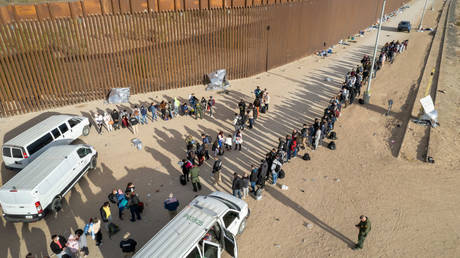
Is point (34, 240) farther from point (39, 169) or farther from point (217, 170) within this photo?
point (217, 170)

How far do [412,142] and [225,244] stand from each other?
1206cm

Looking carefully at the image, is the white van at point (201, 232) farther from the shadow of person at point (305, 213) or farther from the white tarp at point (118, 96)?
the white tarp at point (118, 96)

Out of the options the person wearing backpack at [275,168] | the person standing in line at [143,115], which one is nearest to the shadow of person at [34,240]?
the person standing in line at [143,115]

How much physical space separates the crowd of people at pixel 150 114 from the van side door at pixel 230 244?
970 centimetres

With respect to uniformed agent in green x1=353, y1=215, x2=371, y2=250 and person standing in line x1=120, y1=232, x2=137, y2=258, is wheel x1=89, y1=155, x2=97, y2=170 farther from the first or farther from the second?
uniformed agent in green x1=353, y1=215, x2=371, y2=250

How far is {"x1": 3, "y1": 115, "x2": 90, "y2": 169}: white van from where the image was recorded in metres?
13.2

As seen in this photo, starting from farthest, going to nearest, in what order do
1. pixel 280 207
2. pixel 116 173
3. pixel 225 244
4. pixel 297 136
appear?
pixel 297 136
pixel 116 173
pixel 280 207
pixel 225 244

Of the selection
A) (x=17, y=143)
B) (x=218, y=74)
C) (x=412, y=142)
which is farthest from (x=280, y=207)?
(x=218, y=74)

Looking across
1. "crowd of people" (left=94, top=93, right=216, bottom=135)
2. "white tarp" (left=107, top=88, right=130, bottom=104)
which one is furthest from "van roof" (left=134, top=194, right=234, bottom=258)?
"white tarp" (left=107, top=88, right=130, bottom=104)

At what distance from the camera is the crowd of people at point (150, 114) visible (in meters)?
17.0

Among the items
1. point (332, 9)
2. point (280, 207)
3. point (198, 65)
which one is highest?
point (332, 9)

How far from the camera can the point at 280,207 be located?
11.9 meters

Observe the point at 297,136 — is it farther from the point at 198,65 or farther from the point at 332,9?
the point at 332,9

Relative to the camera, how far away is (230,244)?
9.18 meters
